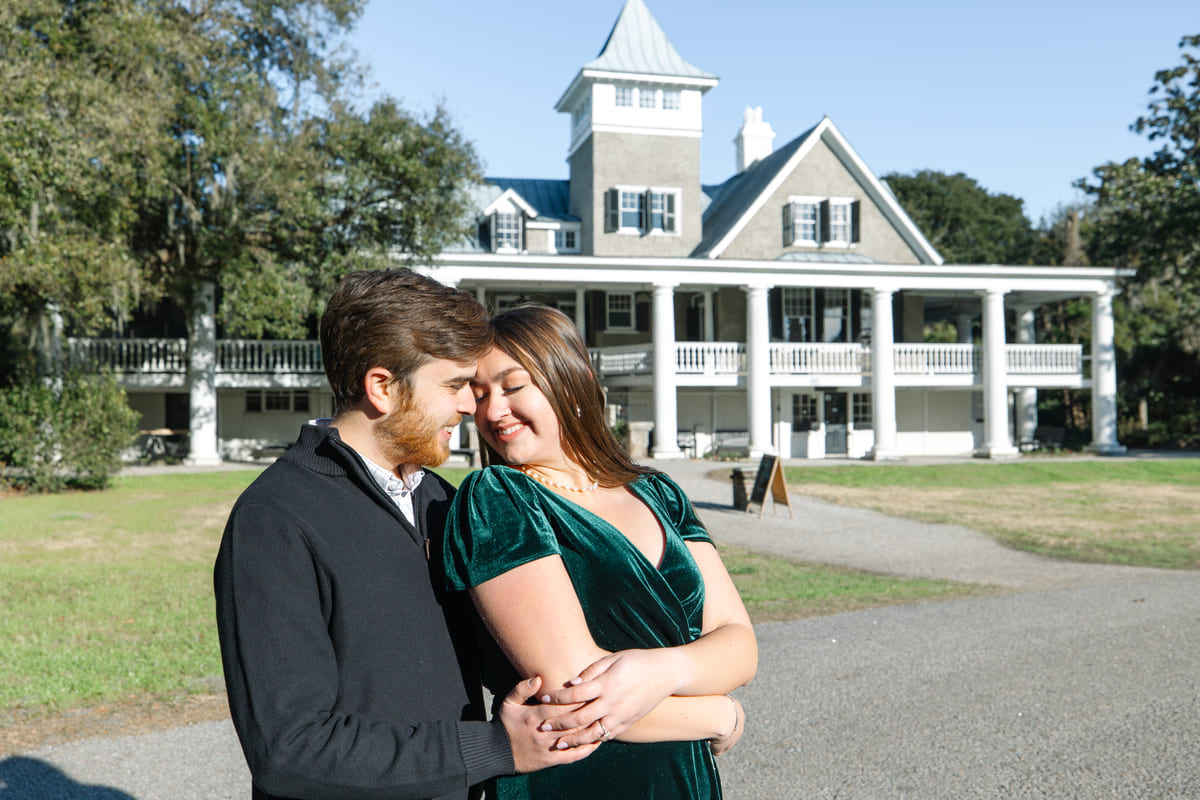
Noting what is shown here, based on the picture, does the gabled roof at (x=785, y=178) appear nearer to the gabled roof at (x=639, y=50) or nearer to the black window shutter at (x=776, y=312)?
the black window shutter at (x=776, y=312)

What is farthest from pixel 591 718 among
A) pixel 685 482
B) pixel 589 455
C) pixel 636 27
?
pixel 636 27

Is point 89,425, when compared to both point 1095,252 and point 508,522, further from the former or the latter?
point 1095,252

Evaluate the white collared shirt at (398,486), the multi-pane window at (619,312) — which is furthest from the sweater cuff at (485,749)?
the multi-pane window at (619,312)

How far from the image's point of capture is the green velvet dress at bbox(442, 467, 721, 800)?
71.4 inches

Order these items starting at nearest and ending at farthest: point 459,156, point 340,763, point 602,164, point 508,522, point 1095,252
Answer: point 340,763
point 508,522
point 459,156
point 602,164
point 1095,252

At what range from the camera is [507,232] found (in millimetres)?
31094

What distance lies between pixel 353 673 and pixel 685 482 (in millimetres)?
18284

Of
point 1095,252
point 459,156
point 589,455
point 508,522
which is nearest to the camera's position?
point 508,522

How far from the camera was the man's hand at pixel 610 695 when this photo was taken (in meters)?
1.75

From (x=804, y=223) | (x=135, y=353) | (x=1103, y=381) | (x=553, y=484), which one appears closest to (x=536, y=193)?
(x=804, y=223)

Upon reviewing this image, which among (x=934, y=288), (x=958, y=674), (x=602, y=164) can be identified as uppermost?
(x=602, y=164)

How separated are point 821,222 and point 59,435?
21.4 meters

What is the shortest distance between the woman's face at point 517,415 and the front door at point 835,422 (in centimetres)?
2881

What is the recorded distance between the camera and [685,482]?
786 inches
